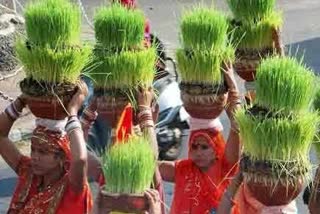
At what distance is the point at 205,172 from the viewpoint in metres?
5.01

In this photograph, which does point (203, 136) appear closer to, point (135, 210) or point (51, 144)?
point (51, 144)

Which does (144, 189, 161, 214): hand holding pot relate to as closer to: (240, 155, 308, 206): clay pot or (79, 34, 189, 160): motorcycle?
(240, 155, 308, 206): clay pot

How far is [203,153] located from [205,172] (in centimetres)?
9

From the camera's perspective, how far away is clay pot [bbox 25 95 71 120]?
15.3 feet

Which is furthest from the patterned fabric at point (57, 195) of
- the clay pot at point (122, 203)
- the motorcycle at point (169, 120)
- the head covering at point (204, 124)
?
the motorcycle at point (169, 120)

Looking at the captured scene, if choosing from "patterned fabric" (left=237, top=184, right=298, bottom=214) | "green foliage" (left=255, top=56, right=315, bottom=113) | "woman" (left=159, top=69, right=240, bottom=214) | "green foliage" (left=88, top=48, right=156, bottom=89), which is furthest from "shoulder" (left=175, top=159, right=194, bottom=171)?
"green foliage" (left=255, top=56, right=315, bottom=113)

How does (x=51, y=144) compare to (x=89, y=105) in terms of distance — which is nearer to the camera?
(x=51, y=144)

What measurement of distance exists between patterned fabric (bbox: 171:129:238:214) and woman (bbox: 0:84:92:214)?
484mm

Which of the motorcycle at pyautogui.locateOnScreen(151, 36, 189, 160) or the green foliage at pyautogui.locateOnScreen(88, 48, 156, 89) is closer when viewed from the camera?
the green foliage at pyautogui.locateOnScreen(88, 48, 156, 89)

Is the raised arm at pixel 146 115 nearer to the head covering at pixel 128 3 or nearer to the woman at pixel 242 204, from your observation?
the woman at pixel 242 204

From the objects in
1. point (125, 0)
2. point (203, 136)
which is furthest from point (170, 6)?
point (203, 136)

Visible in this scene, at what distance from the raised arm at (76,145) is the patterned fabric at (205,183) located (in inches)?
21.5

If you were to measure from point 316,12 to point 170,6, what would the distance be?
182 cm

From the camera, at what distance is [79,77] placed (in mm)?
4797
